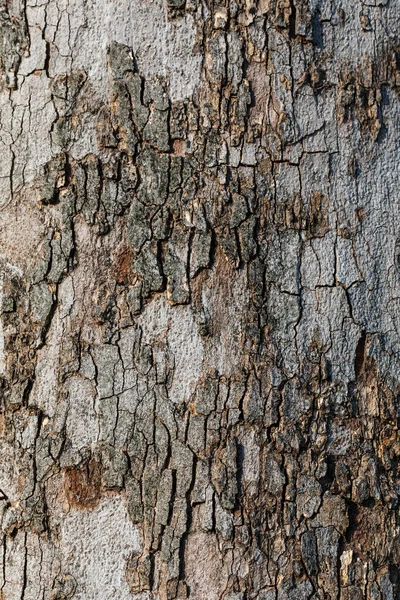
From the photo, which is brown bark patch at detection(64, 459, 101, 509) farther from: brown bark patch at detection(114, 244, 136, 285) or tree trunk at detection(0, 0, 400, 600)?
brown bark patch at detection(114, 244, 136, 285)

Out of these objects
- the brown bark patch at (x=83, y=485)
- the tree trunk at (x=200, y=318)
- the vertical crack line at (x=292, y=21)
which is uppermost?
the vertical crack line at (x=292, y=21)

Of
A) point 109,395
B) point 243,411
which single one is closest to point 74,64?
point 109,395

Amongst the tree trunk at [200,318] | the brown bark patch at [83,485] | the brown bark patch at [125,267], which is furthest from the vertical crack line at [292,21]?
the brown bark patch at [83,485]

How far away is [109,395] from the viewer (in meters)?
1.45

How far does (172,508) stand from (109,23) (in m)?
1.00

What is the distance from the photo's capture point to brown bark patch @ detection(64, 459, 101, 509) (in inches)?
57.3

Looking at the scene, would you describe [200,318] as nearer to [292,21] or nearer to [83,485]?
[83,485]

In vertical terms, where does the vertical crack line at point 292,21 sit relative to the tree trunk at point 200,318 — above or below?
above

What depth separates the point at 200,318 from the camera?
1460 mm

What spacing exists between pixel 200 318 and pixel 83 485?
16.2 inches

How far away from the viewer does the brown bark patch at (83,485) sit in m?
1.46

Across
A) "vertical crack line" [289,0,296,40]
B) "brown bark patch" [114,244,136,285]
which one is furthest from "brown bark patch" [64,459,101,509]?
"vertical crack line" [289,0,296,40]

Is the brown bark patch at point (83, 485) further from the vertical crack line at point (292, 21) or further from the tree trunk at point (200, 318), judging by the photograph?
the vertical crack line at point (292, 21)

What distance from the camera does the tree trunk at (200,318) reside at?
4.69ft
